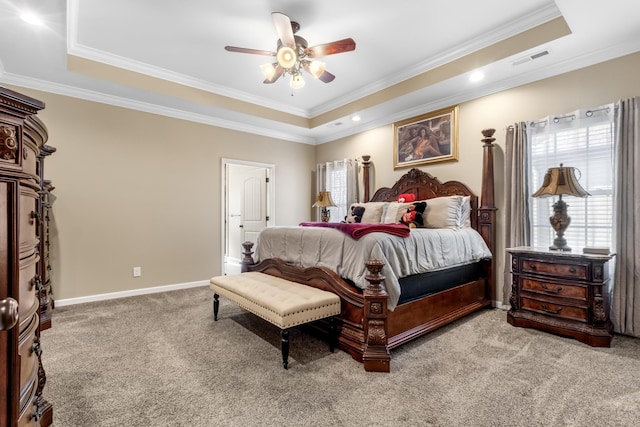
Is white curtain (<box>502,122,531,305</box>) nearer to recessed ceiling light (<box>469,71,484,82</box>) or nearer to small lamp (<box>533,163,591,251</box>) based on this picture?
small lamp (<box>533,163,591,251</box>)

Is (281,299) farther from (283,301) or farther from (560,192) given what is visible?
(560,192)

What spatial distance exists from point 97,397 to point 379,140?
4599 millimetres

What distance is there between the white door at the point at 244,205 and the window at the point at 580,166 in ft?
13.2

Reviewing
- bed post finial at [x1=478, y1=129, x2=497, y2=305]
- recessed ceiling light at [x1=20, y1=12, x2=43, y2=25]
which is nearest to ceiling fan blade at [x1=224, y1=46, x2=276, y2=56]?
recessed ceiling light at [x1=20, y1=12, x2=43, y2=25]

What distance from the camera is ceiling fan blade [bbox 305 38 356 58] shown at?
271 centimetres

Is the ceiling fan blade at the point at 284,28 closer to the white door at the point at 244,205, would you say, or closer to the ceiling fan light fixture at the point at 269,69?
the ceiling fan light fixture at the point at 269,69

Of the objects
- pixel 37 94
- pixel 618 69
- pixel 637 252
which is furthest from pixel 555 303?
pixel 37 94

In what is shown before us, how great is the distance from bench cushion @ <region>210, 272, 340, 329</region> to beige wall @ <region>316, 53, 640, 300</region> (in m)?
2.42

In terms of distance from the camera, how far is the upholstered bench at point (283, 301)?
2.11m

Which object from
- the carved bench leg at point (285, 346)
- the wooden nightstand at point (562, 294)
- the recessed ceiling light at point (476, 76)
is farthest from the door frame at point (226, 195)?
the wooden nightstand at point (562, 294)

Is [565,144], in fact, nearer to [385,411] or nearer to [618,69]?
[618,69]

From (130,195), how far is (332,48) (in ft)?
10.7

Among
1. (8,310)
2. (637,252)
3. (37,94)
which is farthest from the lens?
(37,94)

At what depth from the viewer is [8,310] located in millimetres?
628
